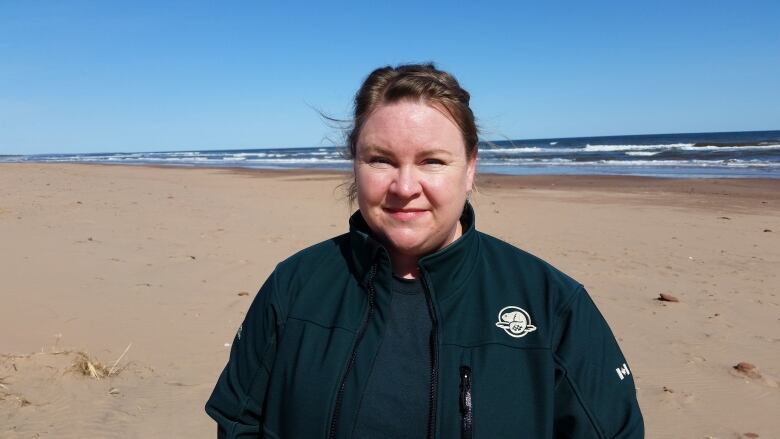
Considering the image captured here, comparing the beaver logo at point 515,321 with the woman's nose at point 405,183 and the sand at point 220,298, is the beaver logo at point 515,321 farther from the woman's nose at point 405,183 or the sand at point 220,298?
the sand at point 220,298

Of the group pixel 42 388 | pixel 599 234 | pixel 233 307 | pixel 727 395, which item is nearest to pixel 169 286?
pixel 233 307

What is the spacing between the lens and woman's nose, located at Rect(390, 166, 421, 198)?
170cm

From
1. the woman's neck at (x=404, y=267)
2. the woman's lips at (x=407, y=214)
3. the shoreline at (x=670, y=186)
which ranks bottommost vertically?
the shoreline at (x=670, y=186)

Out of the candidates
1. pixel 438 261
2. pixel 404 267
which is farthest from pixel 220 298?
pixel 438 261

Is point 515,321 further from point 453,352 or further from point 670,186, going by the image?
point 670,186

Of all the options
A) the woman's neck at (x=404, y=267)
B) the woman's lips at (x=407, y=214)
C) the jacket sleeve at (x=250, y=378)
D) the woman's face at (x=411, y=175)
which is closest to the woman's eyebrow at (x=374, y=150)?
the woman's face at (x=411, y=175)

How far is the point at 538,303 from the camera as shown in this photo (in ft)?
5.49

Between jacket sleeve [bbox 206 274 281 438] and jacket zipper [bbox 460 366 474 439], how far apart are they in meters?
0.53

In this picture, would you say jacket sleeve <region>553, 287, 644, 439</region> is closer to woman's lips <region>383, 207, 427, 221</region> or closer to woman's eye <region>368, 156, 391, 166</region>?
woman's lips <region>383, 207, 427, 221</region>

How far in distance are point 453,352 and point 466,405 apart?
134mm

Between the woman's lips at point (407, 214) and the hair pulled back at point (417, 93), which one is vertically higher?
the hair pulled back at point (417, 93)

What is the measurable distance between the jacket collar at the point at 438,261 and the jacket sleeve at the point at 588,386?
0.29 metres

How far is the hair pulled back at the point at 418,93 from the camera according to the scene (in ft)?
5.66

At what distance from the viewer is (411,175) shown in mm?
1722
